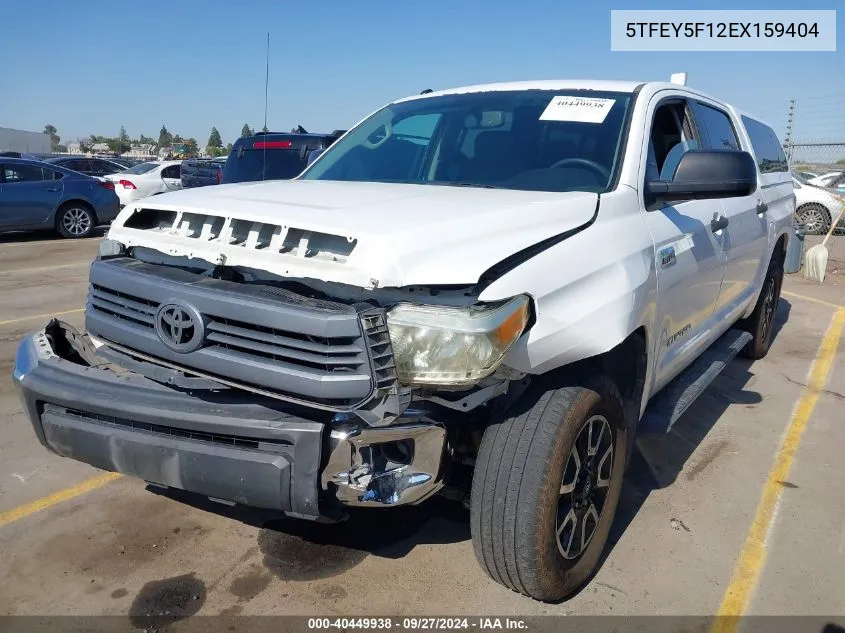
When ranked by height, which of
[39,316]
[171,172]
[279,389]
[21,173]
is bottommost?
[39,316]

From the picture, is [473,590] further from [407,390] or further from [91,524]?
[91,524]

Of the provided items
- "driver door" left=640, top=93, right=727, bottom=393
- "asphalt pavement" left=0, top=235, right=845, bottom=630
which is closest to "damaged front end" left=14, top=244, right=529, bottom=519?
"asphalt pavement" left=0, top=235, right=845, bottom=630

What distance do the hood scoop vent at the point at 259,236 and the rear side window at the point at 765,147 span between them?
391 cm

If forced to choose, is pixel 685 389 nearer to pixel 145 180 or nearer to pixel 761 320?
pixel 761 320

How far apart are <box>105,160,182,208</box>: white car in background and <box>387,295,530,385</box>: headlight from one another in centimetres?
1595

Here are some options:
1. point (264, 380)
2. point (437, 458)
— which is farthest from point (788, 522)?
point (264, 380)

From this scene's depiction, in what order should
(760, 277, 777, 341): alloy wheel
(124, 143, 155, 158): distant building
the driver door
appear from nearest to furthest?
the driver door → (760, 277, 777, 341): alloy wheel → (124, 143, 155, 158): distant building

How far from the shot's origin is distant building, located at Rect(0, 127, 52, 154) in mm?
51469

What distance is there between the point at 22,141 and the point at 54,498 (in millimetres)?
58716

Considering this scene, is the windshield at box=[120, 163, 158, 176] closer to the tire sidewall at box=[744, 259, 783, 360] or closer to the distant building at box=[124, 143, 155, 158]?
the tire sidewall at box=[744, 259, 783, 360]

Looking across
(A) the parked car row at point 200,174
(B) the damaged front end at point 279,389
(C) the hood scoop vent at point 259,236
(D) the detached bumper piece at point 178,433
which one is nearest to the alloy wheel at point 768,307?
(B) the damaged front end at point 279,389

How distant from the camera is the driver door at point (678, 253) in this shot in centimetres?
315

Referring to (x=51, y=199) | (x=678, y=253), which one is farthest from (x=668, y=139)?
(x=51, y=199)

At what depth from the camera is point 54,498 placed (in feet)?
11.3
